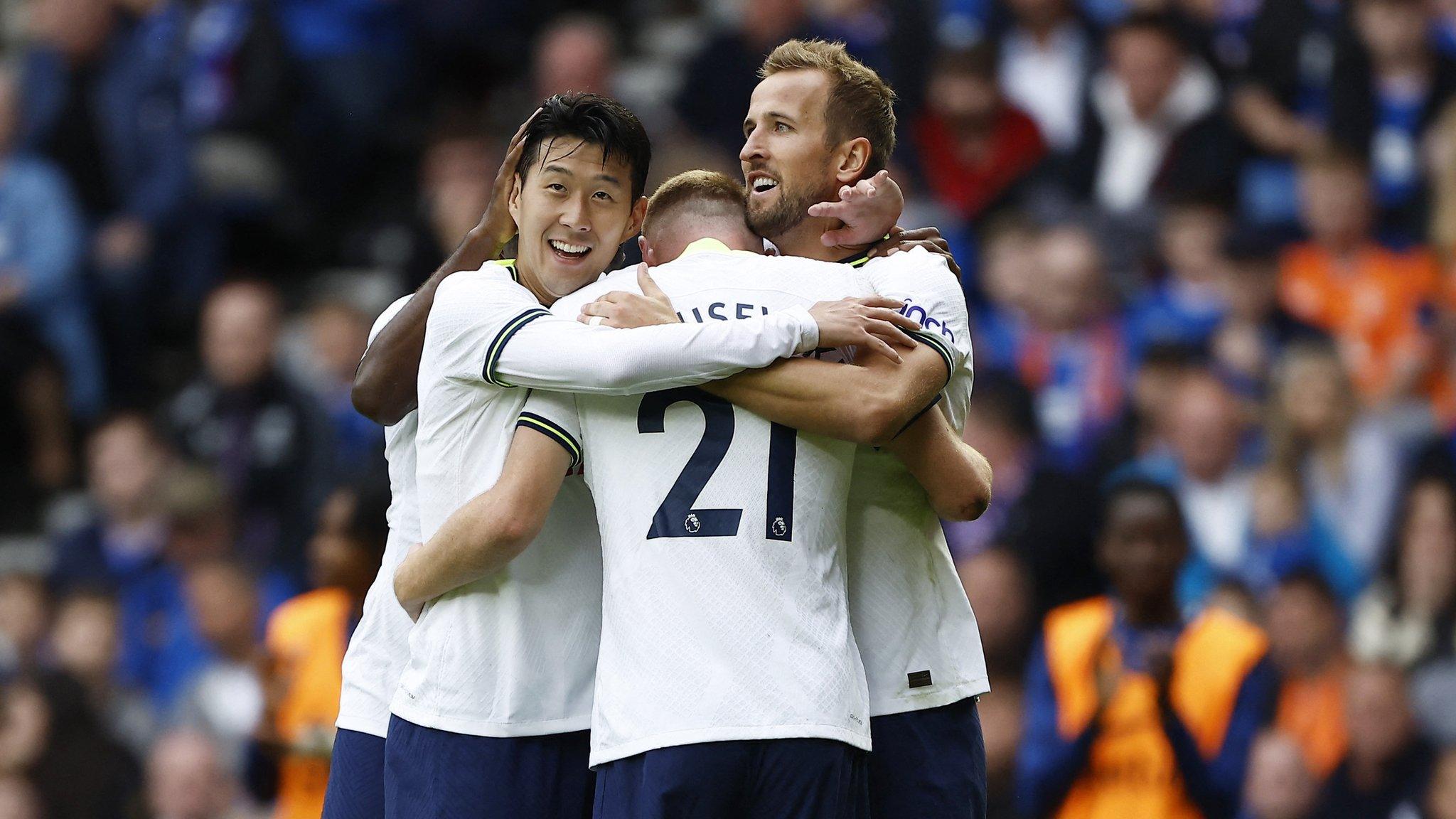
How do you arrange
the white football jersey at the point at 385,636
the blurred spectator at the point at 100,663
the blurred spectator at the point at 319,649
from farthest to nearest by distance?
the blurred spectator at the point at 100,663 < the blurred spectator at the point at 319,649 < the white football jersey at the point at 385,636

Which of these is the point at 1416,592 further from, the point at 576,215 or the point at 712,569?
the point at 712,569

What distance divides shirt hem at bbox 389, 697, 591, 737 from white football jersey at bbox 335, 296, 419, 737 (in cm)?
40

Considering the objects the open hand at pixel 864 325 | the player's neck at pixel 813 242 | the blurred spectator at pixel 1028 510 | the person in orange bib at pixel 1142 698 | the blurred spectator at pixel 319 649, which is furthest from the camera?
the blurred spectator at pixel 1028 510

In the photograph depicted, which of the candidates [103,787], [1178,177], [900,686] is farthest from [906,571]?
[103,787]

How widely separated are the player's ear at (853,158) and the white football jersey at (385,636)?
3.84 feet

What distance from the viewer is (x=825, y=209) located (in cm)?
391

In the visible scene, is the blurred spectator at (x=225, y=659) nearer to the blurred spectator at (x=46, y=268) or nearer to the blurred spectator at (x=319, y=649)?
the blurred spectator at (x=319, y=649)

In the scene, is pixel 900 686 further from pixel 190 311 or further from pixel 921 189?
pixel 190 311

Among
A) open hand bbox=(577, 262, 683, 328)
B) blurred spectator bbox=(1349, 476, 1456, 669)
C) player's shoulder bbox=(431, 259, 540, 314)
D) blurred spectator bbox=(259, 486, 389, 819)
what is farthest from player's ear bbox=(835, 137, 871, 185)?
blurred spectator bbox=(1349, 476, 1456, 669)

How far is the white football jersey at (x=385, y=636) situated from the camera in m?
4.09

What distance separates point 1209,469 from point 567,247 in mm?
4241

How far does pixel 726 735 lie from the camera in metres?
3.22

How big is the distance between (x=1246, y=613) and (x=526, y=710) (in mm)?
4038

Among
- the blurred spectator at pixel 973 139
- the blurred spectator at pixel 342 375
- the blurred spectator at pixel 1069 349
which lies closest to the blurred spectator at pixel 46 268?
the blurred spectator at pixel 342 375
